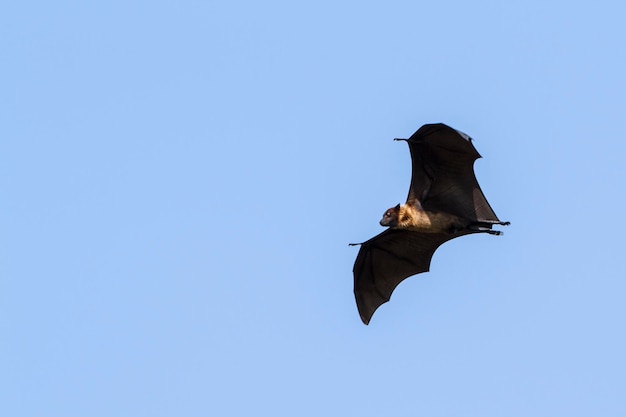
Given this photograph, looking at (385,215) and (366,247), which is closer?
(385,215)

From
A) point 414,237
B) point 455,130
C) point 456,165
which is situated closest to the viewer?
point 455,130

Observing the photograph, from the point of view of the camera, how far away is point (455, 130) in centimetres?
2138

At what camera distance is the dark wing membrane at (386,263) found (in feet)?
80.8

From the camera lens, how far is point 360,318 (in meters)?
25.3

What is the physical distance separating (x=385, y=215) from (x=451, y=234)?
4.26ft

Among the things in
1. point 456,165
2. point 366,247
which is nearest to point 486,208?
point 456,165

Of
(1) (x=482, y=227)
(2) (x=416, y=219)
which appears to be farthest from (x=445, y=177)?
(1) (x=482, y=227)

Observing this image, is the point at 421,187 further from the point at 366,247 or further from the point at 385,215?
the point at 366,247

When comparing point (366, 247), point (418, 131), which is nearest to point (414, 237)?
point (366, 247)

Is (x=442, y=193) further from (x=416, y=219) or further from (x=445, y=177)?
(x=416, y=219)

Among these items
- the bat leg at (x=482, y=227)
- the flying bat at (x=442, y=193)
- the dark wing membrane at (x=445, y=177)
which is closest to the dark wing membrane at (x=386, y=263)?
the flying bat at (x=442, y=193)

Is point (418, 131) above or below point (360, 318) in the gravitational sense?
above

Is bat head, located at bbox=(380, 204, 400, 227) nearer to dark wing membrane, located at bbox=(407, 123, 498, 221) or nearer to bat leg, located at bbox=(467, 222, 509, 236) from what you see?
dark wing membrane, located at bbox=(407, 123, 498, 221)

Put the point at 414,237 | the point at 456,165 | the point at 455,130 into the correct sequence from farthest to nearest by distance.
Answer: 1. the point at 414,237
2. the point at 456,165
3. the point at 455,130
